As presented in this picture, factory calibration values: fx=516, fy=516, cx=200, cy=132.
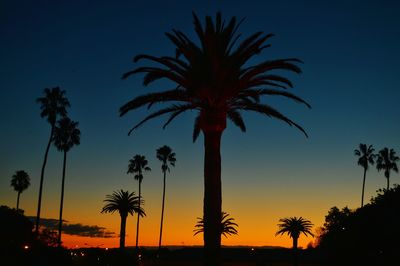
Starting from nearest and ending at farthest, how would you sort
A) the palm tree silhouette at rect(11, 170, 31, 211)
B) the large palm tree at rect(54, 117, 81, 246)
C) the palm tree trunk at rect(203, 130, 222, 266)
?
the palm tree trunk at rect(203, 130, 222, 266)
the large palm tree at rect(54, 117, 81, 246)
the palm tree silhouette at rect(11, 170, 31, 211)

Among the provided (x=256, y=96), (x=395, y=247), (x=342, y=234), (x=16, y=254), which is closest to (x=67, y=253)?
(x=16, y=254)

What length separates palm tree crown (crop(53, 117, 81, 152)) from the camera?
63.6 metres

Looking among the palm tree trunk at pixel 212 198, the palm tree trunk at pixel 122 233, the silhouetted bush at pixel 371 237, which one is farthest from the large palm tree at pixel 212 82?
the palm tree trunk at pixel 122 233

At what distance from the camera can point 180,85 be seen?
2117 centimetres

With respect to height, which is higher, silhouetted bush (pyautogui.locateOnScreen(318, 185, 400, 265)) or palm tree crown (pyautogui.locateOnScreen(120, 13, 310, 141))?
palm tree crown (pyautogui.locateOnScreen(120, 13, 310, 141))

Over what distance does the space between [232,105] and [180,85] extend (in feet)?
7.61

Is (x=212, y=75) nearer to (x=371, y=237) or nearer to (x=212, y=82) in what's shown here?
(x=212, y=82)

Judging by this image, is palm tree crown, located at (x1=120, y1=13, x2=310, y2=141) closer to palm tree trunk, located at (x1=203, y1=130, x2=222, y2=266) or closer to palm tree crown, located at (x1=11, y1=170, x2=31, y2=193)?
palm tree trunk, located at (x1=203, y1=130, x2=222, y2=266)

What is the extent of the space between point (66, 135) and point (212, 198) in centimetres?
4764

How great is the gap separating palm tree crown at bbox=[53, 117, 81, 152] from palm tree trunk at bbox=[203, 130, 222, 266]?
46.2m

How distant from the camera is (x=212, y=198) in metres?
19.6

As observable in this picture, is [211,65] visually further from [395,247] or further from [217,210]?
[395,247]

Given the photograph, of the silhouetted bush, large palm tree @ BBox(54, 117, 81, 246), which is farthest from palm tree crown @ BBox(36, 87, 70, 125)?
the silhouetted bush

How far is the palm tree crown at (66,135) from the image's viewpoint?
63.6 metres
